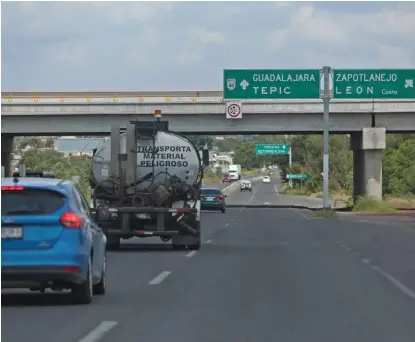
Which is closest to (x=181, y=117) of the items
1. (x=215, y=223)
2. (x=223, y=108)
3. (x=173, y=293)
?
(x=223, y=108)

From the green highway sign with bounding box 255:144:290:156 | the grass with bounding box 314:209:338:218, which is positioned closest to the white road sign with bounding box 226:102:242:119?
the grass with bounding box 314:209:338:218

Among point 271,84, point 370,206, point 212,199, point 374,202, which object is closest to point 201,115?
point 212,199

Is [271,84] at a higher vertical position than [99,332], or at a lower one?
higher

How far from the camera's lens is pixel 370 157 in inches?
2322

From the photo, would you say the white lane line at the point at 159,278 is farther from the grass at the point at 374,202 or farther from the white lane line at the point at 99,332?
the grass at the point at 374,202

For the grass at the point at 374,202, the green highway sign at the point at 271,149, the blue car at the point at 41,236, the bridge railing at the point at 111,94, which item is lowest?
the grass at the point at 374,202

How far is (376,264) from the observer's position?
21062 mm

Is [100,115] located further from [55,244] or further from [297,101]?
[55,244]

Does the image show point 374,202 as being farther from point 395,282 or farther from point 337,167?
point 337,167

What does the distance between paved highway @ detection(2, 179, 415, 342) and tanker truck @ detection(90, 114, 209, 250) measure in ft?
2.38

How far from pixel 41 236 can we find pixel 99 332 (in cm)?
207

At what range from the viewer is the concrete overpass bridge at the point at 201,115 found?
57.1 meters

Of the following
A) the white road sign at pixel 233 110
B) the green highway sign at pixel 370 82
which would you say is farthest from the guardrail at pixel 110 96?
the green highway sign at pixel 370 82

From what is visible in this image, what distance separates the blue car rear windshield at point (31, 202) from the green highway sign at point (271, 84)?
42.4m
